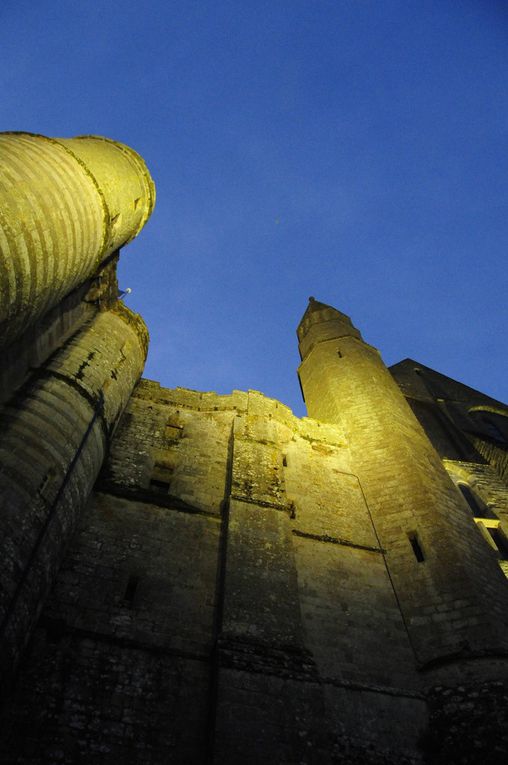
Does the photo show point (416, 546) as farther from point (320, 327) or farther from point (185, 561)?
point (320, 327)

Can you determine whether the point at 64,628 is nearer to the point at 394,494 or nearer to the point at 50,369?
A: the point at 50,369

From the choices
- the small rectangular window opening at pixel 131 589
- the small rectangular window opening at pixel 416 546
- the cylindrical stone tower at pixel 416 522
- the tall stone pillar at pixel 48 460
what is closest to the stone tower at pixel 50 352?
the tall stone pillar at pixel 48 460

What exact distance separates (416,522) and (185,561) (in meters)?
4.40

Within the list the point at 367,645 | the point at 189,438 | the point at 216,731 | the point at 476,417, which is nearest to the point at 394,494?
the point at 367,645

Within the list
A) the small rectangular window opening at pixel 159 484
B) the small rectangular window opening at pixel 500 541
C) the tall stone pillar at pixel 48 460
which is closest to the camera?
the tall stone pillar at pixel 48 460

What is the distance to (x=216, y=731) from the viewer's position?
17.9ft

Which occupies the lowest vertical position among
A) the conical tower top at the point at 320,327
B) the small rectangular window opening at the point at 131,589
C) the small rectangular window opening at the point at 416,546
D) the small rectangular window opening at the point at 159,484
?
the small rectangular window opening at the point at 131,589

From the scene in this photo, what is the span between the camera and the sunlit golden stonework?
5.70 m

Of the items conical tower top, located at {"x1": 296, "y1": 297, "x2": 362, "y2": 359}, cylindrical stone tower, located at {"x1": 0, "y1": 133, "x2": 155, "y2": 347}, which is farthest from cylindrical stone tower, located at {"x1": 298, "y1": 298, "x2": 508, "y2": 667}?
cylindrical stone tower, located at {"x1": 0, "y1": 133, "x2": 155, "y2": 347}

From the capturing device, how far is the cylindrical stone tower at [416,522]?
7.42 metres

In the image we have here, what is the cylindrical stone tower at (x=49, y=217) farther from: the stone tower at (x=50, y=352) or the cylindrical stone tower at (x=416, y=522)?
the cylindrical stone tower at (x=416, y=522)

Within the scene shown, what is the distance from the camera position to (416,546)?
29.9 ft

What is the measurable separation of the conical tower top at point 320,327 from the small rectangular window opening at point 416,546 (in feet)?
30.7

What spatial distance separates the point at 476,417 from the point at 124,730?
1706 cm
